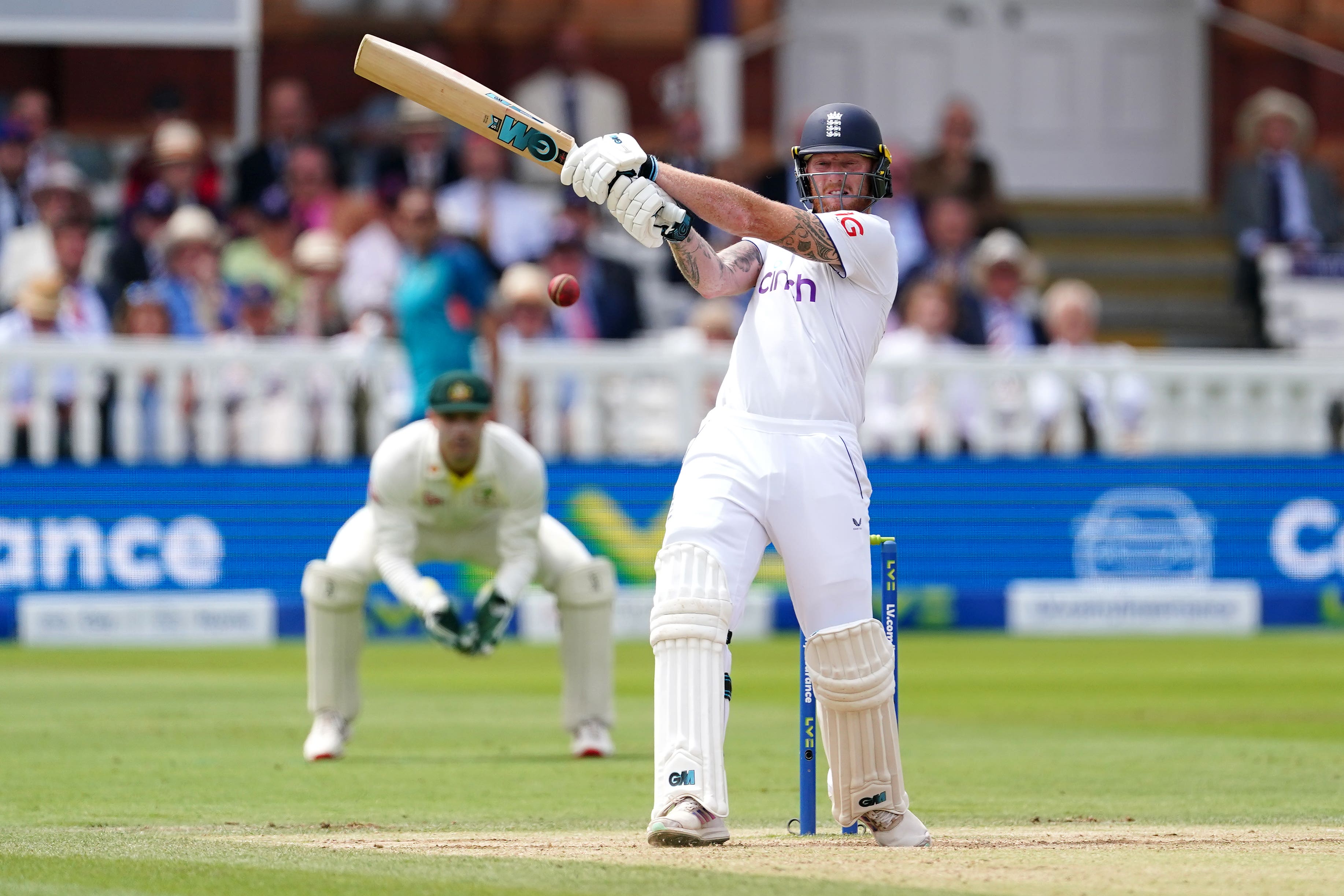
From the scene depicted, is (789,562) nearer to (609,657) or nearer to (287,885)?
(287,885)

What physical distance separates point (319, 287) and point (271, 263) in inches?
24.3

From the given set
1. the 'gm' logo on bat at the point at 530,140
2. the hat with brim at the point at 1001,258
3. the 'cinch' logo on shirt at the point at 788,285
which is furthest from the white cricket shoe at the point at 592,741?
the hat with brim at the point at 1001,258

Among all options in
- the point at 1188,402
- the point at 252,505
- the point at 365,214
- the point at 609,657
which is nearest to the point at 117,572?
the point at 252,505

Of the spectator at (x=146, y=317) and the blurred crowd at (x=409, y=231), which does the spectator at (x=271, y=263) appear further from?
the spectator at (x=146, y=317)

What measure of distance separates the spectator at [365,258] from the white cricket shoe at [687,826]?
28.6 ft

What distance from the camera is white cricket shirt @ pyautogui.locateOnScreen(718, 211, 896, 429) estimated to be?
18.8 ft

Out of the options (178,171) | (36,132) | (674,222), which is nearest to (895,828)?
(674,222)

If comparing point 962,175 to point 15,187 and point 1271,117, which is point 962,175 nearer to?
point 1271,117

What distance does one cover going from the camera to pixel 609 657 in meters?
8.38

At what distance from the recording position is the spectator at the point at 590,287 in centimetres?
1427

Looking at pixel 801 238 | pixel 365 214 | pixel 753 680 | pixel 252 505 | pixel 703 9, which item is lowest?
pixel 753 680

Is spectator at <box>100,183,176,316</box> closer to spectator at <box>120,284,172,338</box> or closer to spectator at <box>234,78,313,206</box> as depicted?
spectator at <box>120,284,172,338</box>

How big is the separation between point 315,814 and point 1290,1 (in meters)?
15.2

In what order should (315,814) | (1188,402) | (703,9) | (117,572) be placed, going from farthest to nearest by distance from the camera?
(703,9)
(1188,402)
(117,572)
(315,814)
